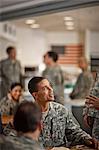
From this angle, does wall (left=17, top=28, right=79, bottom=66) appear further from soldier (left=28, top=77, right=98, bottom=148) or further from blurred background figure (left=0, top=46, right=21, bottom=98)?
soldier (left=28, top=77, right=98, bottom=148)

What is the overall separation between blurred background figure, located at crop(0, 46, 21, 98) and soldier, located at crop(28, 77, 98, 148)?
358cm

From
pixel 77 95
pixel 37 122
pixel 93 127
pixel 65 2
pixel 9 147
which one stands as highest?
pixel 65 2

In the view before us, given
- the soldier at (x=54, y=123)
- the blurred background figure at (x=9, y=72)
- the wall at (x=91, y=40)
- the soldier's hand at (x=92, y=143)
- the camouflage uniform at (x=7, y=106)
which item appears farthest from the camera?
the wall at (x=91, y=40)

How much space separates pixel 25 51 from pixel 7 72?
2.62m

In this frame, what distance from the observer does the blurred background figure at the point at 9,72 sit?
6.18 m

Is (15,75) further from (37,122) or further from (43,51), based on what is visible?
(37,122)

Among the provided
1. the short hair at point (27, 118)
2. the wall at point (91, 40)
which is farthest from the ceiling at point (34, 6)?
the wall at point (91, 40)

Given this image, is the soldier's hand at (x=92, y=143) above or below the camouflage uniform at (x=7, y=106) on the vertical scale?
above

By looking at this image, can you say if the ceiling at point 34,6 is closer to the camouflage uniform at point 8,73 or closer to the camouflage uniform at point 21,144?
the camouflage uniform at point 8,73

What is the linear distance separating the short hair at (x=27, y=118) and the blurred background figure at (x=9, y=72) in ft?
14.4

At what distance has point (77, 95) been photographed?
515 cm

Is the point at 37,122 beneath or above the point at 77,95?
above

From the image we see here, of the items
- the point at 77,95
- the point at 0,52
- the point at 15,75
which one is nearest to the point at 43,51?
the point at 0,52

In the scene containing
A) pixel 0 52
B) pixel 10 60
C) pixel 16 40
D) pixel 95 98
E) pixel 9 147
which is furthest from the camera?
pixel 16 40
